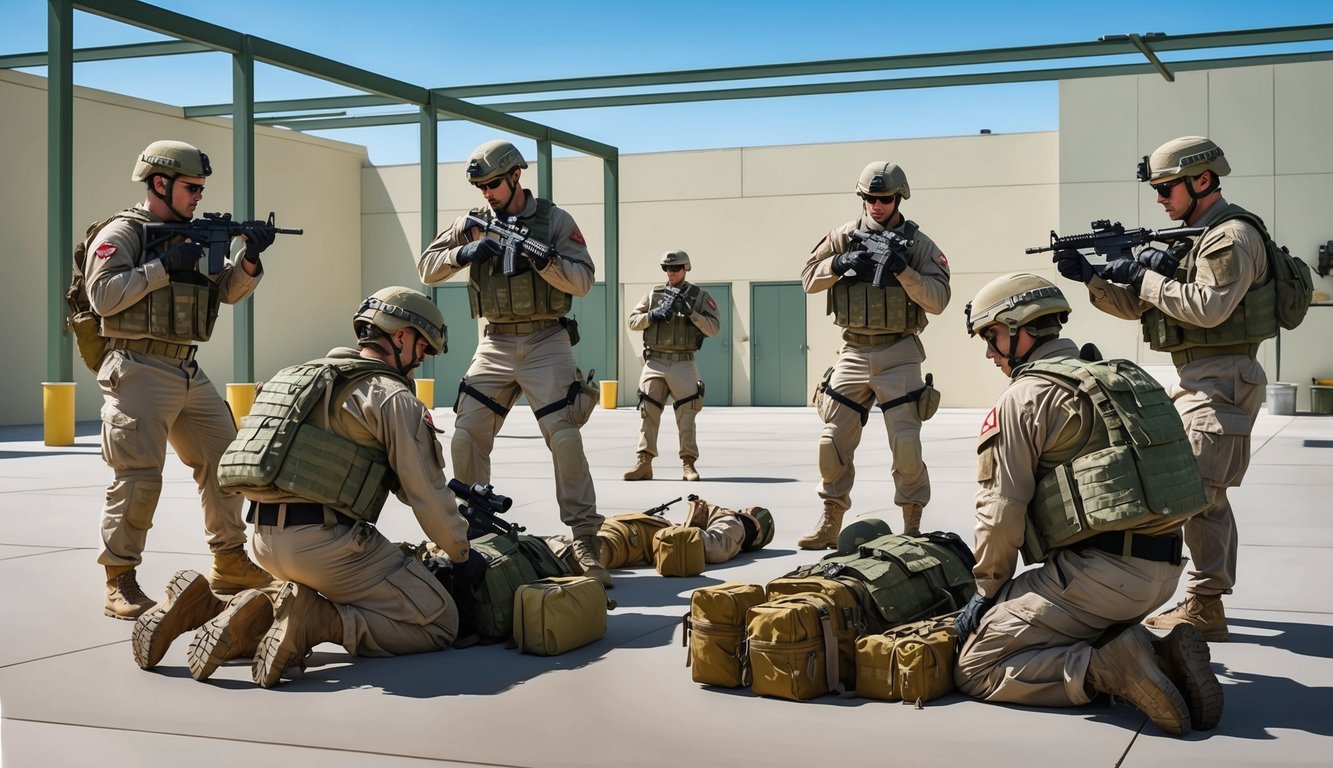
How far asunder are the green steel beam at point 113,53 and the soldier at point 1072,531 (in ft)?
53.6

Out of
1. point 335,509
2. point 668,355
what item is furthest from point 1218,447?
point 668,355

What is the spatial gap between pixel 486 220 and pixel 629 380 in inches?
861

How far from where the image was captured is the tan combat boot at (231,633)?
15.1 ft

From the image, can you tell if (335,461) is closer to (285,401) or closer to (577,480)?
(285,401)

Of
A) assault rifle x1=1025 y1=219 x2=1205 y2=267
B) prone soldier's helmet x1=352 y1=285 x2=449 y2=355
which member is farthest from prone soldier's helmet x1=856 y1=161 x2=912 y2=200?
prone soldier's helmet x1=352 y1=285 x2=449 y2=355

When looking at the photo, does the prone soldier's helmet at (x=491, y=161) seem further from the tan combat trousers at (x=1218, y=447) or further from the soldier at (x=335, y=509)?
the tan combat trousers at (x=1218, y=447)

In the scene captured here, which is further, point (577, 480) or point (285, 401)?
point (577, 480)

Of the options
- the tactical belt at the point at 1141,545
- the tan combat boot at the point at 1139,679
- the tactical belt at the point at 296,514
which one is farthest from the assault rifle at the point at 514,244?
the tan combat boot at the point at 1139,679

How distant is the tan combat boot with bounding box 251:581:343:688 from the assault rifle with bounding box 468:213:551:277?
250 centimetres

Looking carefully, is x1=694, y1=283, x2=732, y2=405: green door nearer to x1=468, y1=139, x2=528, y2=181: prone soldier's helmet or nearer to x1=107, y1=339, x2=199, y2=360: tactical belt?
x1=468, y1=139, x2=528, y2=181: prone soldier's helmet

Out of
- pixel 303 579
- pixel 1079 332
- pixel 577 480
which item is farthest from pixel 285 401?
pixel 1079 332

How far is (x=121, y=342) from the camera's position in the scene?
6082 millimetres

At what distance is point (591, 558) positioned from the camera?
22.2 ft

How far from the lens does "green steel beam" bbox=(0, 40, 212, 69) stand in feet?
62.0
